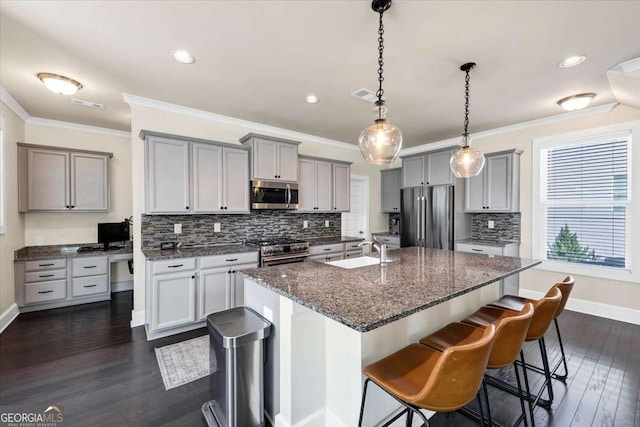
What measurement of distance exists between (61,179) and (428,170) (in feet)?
18.8

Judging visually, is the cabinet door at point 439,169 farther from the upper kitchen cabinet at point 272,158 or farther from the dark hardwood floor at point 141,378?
the dark hardwood floor at point 141,378

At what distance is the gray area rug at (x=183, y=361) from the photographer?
7.61ft

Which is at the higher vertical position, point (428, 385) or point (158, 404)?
point (428, 385)

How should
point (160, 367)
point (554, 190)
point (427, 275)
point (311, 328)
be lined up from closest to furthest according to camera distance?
1. point (311, 328)
2. point (427, 275)
3. point (160, 367)
4. point (554, 190)

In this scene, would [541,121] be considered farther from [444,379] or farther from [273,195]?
[444,379]

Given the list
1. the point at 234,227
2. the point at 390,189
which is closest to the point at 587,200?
the point at 390,189

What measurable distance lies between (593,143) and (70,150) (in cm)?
739

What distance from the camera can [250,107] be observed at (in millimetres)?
3684

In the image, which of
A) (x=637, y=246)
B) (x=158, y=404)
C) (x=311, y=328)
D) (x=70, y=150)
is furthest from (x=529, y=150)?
(x=70, y=150)

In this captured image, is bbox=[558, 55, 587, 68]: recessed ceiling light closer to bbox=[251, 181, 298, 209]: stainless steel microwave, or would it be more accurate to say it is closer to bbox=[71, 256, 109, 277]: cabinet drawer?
bbox=[251, 181, 298, 209]: stainless steel microwave

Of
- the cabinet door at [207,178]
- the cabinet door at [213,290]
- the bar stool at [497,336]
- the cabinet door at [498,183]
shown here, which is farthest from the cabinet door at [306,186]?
the bar stool at [497,336]

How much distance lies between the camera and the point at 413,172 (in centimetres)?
513

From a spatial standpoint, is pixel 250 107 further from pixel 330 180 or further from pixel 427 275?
pixel 427 275

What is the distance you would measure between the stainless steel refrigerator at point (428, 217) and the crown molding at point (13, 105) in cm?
562
